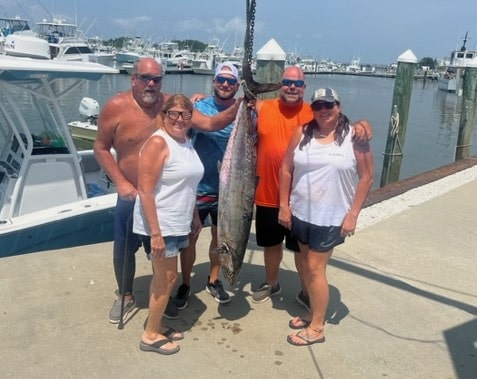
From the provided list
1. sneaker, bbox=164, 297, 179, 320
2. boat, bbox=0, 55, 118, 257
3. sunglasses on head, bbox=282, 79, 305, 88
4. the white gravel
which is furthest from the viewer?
the white gravel

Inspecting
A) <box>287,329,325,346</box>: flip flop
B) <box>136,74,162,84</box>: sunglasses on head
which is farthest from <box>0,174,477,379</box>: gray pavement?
<box>136,74,162,84</box>: sunglasses on head

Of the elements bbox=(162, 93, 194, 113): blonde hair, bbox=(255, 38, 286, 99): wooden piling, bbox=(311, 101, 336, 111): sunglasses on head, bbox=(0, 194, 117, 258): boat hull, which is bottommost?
bbox=(0, 194, 117, 258): boat hull

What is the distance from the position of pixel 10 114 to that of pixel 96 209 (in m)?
1.43

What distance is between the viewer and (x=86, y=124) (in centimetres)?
1259

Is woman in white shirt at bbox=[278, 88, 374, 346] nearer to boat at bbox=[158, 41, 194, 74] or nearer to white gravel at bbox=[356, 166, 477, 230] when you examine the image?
white gravel at bbox=[356, 166, 477, 230]

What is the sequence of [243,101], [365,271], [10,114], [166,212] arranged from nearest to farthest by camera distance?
[166,212], [243,101], [365,271], [10,114]

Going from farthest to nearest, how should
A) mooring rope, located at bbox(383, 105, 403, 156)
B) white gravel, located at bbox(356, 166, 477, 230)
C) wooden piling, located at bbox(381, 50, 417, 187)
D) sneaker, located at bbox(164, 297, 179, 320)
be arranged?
mooring rope, located at bbox(383, 105, 403, 156)
wooden piling, located at bbox(381, 50, 417, 187)
white gravel, located at bbox(356, 166, 477, 230)
sneaker, located at bbox(164, 297, 179, 320)

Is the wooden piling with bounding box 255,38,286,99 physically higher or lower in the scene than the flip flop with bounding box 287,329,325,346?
higher

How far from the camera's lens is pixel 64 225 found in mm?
5160

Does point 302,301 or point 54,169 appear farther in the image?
point 54,169

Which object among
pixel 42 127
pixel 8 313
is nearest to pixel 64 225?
pixel 42 127

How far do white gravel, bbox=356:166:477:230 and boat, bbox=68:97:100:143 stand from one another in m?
7.87

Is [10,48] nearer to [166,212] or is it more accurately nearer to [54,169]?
[54,169]

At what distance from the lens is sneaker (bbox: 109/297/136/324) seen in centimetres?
325
